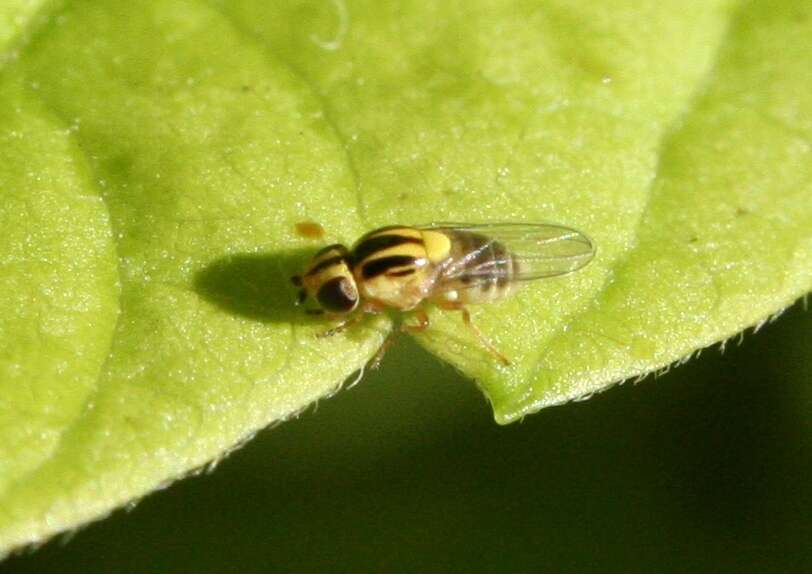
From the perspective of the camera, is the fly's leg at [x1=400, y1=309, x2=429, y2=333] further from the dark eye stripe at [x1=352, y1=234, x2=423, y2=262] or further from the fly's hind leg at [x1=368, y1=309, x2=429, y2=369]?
the dark eye stripe at [x1=352, y1=234, x2=423, y2=262]

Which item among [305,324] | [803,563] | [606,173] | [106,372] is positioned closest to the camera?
[106,372]

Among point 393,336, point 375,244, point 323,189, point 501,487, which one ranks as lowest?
point 501,487

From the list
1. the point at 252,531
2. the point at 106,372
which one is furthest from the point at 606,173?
the point at 252,531

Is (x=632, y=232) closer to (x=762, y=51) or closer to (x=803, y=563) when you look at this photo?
(x=762, y=51)

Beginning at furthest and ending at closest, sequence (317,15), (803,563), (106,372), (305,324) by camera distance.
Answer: (803,563) < (317,15) < (305,324) < (106,372)

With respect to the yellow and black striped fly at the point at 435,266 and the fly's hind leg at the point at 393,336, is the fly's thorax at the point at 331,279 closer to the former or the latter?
the yellow and black striped fly at the point at 435,266

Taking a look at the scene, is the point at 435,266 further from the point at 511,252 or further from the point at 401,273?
the point at 511,252

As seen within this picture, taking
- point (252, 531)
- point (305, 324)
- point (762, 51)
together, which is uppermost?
point (762, 51)

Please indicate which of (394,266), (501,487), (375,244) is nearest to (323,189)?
(375,244)
